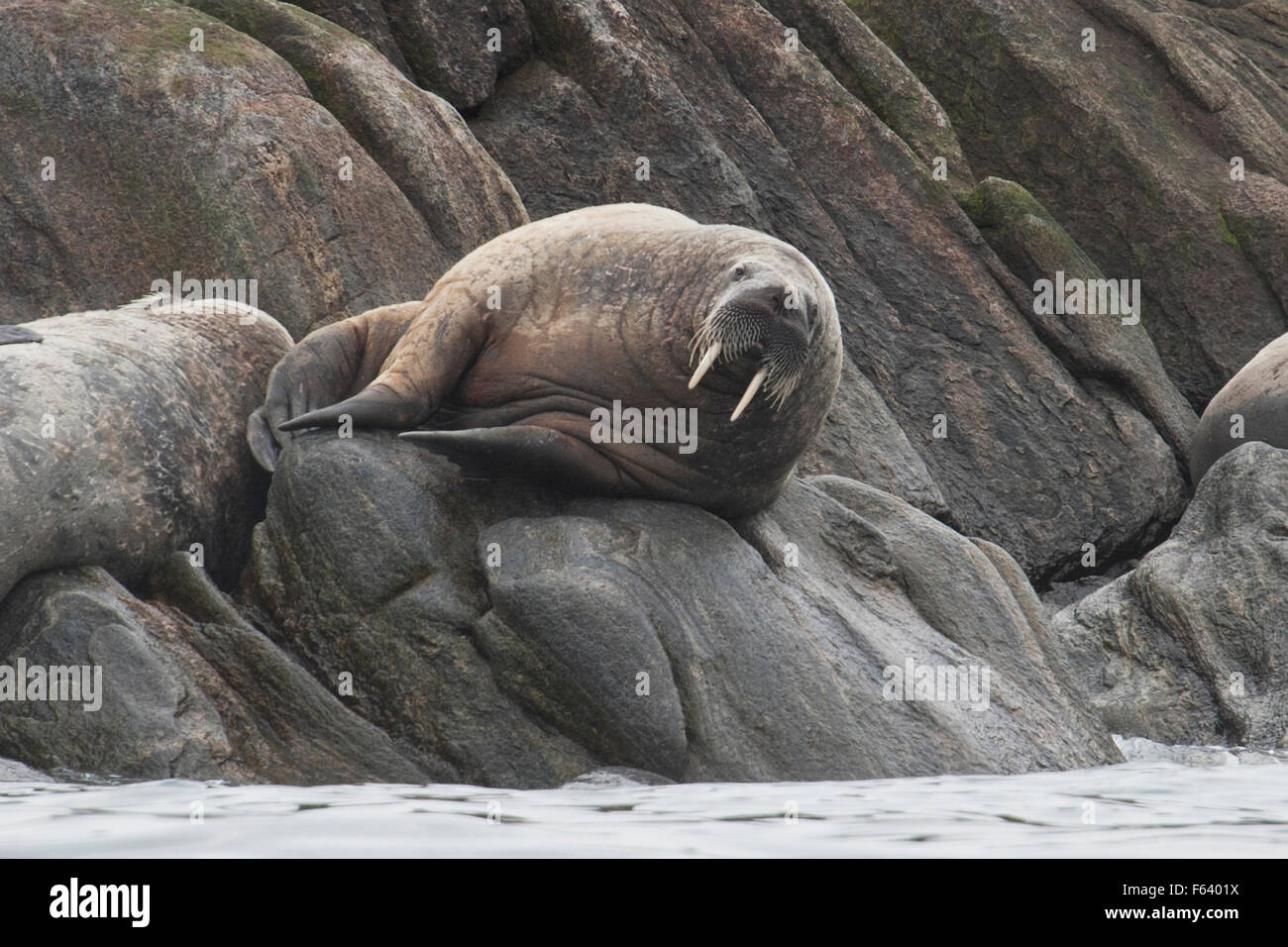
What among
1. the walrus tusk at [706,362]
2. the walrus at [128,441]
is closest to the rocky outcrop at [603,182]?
the walrus at [128,441]

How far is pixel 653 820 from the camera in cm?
373

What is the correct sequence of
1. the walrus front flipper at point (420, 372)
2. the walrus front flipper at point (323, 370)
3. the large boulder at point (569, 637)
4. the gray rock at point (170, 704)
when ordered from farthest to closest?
the walrus front flipper at point (323, 370) → the walrus front flipper at point (420, 372) → the large boulder at point (569, 637) → the gray rock at point (170, 704)

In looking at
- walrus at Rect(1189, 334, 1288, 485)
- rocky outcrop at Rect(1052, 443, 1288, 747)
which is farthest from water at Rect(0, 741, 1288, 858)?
walrus at Rect(1189, 334, 1288, 485)

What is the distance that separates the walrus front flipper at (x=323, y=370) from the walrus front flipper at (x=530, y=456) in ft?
2.10

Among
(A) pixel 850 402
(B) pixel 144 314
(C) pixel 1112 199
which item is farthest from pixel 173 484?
(C) pixel 1112 199

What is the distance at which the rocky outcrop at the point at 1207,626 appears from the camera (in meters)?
8.91

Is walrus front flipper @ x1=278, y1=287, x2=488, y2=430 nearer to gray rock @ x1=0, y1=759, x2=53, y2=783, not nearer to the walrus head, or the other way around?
the walrus head

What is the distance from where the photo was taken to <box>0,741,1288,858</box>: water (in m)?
3.12

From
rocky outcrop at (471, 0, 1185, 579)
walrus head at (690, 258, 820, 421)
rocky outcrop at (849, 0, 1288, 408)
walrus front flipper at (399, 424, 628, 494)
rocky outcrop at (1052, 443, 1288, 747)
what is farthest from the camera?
rocky outcrop at (849, 0, 1288, 408)

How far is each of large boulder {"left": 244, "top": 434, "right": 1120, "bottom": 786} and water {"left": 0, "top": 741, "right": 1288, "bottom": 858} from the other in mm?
359

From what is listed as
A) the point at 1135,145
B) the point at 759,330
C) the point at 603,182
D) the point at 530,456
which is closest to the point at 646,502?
the point at 530,456

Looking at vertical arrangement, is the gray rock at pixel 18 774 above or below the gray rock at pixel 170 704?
below

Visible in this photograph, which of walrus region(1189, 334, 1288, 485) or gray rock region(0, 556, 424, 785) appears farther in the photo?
walrus region(1189, 334, 1288, 485)

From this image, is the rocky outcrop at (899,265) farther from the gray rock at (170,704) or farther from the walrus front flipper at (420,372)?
the gray rock at (170,704)
